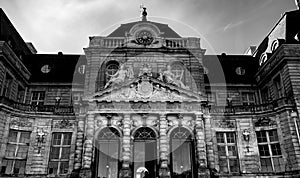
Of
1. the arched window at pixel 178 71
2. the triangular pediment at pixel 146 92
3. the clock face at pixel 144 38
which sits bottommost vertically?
the triangular pediment at pixel 146 92

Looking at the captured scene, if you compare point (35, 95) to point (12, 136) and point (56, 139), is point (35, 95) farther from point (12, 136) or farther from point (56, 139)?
point (56, 139)

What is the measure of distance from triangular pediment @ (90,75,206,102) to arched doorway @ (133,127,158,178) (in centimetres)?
249

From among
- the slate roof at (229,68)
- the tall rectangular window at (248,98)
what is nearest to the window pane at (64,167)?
the slate roof at (229,68)

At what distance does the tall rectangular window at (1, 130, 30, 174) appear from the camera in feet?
66.9

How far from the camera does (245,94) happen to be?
26.8 m

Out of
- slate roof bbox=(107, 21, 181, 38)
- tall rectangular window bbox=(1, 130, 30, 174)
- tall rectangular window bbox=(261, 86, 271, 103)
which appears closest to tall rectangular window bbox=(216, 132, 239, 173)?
tall rectangular window bbox=(261, 86, 271, 103)

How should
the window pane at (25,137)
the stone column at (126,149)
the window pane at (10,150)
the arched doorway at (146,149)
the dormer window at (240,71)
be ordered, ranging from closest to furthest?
the stone column at (126,149), the arched doorway at (146,149), the window pane at (10,150), the window pane at (25,137), the dormer window at (240,71)

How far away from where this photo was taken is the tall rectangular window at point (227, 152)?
21609 mm

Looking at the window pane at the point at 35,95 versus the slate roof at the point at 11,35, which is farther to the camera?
the window pane at the point at 35,95

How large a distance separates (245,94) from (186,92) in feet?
29.0

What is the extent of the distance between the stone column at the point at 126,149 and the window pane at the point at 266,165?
34.1 feet

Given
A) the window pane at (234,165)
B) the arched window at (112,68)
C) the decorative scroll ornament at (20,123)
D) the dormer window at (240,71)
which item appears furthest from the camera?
the dormer window at (240,71)

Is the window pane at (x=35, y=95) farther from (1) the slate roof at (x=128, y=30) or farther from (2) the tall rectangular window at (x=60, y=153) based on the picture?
(1) the slate roof at (x=128, y=30)

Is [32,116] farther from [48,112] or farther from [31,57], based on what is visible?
[31,57]
